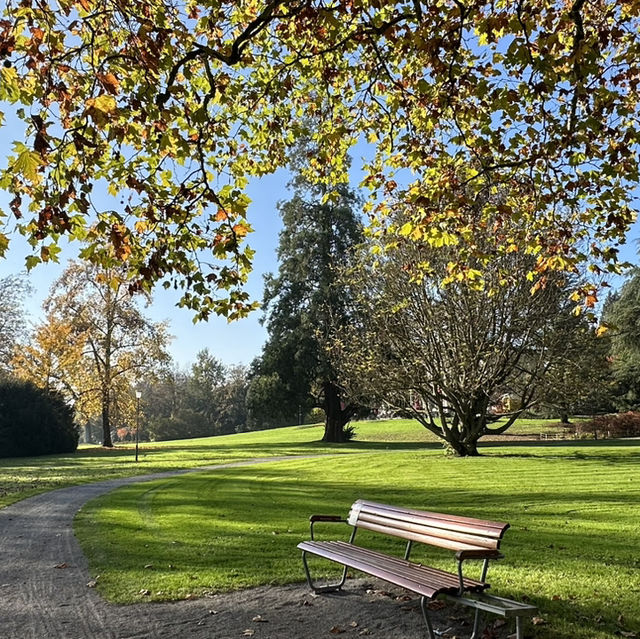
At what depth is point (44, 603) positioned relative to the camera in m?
5.83

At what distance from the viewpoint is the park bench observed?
4.35 metres

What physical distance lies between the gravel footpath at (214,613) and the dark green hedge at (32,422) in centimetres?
3003

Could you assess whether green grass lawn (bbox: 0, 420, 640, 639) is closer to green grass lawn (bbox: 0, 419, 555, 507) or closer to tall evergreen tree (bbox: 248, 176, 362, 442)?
green grass lawn (bbox: 0, 419, 555, 507)

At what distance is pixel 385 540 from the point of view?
338 inches

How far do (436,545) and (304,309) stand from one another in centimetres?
3484

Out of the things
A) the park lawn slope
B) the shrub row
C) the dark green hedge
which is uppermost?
the dark green hedge

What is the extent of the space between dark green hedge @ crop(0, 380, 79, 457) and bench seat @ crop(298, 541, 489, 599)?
107 ft

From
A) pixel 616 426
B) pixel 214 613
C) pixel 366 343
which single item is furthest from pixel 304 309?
pixel 214 613

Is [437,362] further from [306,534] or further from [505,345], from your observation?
[306,534]

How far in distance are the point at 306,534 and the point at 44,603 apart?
4.14 m

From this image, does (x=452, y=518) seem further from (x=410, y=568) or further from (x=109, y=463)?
(x=109, y=463)

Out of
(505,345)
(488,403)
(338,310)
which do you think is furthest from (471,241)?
(338,310)

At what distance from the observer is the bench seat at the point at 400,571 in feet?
14.6

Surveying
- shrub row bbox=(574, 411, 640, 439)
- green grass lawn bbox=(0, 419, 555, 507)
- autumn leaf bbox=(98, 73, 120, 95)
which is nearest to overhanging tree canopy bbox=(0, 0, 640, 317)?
autumn leaf bbox=(98, 73, 120, 95)
